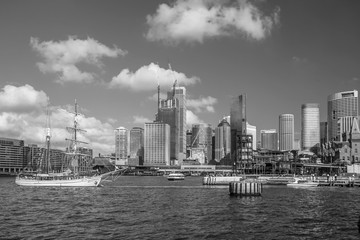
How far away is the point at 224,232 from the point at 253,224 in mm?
8561

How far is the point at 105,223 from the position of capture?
5919 cm

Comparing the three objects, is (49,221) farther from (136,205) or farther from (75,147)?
(75,147)

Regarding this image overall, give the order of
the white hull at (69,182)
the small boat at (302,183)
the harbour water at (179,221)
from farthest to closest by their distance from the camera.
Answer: the small boat at (302,183) < the white hull at (69,182) < the harbour water at (179,221)

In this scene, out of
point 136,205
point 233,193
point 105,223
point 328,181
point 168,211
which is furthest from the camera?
point 328,181

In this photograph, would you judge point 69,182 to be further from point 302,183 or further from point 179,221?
point 179,221

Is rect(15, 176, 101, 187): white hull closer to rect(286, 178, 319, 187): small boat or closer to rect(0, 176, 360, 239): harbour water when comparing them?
rect(0, 176, 360, 239): harbour water

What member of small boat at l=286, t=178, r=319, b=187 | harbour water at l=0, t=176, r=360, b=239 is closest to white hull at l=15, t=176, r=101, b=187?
harbour water at l=0, t=176, r=360, b=239

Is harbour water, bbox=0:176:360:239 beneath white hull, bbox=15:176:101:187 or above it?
Result: above

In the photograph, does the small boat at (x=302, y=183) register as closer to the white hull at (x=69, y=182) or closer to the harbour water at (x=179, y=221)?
the harbour water at (x=179, y=221)

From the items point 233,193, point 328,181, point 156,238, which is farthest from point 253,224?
point 328,181

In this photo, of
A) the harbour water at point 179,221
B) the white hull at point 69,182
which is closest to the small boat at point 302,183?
the harbour water at point 179,221

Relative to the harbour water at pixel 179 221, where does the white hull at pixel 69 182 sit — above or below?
below

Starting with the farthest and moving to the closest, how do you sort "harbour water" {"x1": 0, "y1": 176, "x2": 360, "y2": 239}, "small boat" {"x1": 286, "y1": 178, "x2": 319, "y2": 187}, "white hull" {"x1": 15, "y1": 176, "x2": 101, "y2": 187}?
"small boat" {"x1": 286, "y1": 178, "x2": 319, "y2": 187}, "white hull" {"x1": 15, "y1": 176, "x2": 101, "y2": 187}, "harbour water" {"x1": 0, "y1": 176, "x2": 360, "y2": 239}

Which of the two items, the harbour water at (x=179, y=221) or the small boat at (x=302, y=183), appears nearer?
the harbour water at (x=179, y=221)
